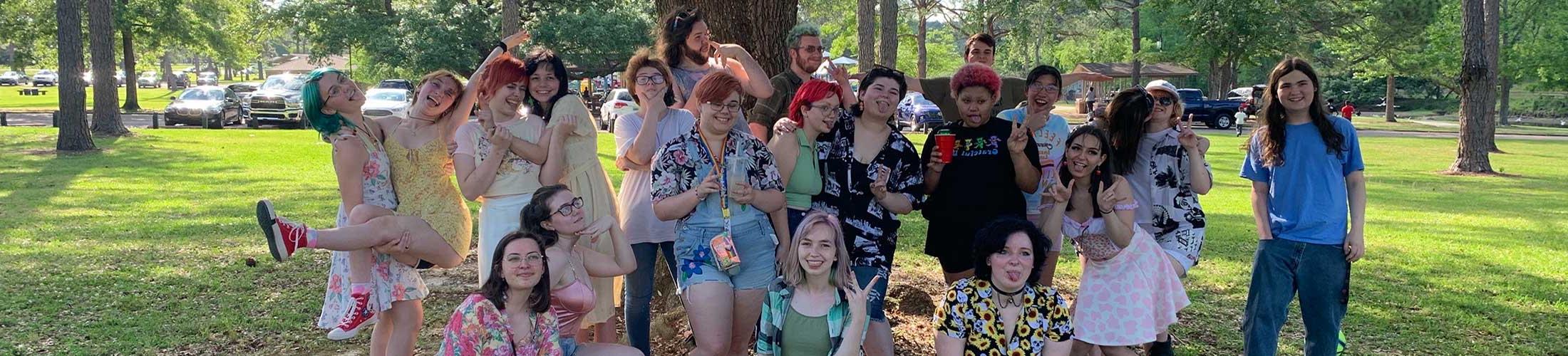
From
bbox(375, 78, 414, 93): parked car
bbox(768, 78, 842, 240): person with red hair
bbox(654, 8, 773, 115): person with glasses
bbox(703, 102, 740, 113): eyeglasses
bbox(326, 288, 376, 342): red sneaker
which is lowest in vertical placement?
bbox(326, 288, 376, 342): red sneaker

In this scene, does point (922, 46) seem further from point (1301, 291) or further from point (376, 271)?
point (376, 271)

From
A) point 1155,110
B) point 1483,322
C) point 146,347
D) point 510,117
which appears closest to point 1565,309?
point 1483,322

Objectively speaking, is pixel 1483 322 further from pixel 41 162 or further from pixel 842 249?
pixel 41 162

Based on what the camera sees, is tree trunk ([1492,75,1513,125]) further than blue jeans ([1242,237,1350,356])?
Yes

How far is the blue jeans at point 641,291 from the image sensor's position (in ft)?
14.0

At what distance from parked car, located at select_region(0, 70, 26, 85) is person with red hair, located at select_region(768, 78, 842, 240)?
239 ft

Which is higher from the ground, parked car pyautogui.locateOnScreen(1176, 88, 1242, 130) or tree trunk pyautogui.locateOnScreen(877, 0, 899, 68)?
tree trunk pyautogui.locateOnScreen(877, 0, 899, 68)

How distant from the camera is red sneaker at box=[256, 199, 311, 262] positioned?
3.74 m

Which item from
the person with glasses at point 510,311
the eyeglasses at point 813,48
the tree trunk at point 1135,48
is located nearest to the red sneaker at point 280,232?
the person with glasses at point 510,311

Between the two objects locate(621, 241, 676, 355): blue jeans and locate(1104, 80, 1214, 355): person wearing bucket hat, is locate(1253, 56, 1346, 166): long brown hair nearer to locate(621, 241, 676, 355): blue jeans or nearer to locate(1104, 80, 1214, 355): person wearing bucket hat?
locate(1104, 80, 1214, 355): person wearing bucket hat

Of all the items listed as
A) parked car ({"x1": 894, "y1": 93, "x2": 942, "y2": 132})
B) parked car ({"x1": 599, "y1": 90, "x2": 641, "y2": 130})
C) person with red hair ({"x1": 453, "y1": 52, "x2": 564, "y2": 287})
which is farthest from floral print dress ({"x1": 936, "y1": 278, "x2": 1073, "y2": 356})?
parked car ({"x1": 894, "y1": 93, "x2": 942, "y2": 132})

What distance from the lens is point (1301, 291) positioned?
425 centimetres

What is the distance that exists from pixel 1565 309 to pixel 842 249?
5.02m

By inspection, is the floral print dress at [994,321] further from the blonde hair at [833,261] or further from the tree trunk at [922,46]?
the tree trunk at [922,46]
